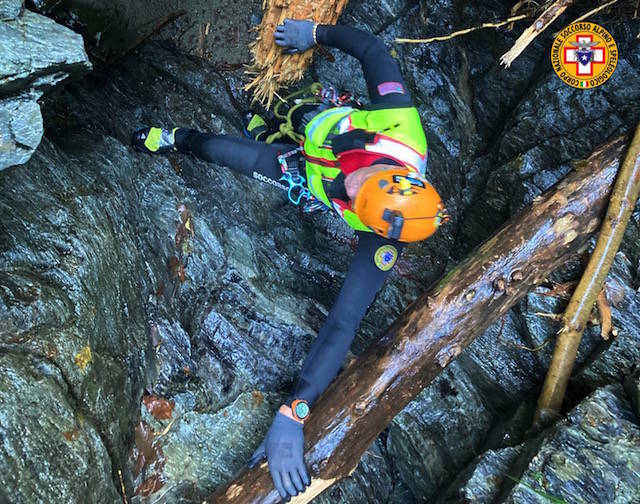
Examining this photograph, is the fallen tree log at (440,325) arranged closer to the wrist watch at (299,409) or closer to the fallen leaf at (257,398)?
the wrist watch at (299,409)

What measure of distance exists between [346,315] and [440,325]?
0.66 meters

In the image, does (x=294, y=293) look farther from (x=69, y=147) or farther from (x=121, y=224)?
(x=69, y=147)

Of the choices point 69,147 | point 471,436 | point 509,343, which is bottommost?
point 471,436

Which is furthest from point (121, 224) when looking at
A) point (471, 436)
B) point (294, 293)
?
point (471, 436)

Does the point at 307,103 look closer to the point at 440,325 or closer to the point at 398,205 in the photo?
the point at 398,205

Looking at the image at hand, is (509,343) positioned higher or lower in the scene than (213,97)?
lower

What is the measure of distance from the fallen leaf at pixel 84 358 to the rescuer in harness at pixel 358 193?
A: 1040 millimetres

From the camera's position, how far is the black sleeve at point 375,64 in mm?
3059

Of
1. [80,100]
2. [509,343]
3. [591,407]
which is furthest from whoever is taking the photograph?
[509,343]

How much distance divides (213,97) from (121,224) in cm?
159

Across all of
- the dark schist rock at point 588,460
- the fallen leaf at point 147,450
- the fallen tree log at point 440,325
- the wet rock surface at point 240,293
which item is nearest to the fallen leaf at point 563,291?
the wet rock surface at point 240,293

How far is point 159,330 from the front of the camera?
11.0 feet

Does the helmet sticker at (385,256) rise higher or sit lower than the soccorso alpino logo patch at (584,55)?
lower

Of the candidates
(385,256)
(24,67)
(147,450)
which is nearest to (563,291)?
(385,256)
